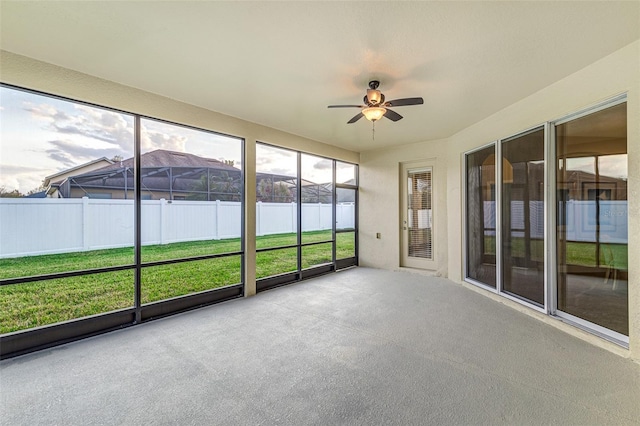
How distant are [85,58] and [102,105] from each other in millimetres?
577

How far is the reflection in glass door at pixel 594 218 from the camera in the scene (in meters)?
2.83

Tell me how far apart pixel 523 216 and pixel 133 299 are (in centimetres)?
527

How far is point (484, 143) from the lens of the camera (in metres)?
4.48

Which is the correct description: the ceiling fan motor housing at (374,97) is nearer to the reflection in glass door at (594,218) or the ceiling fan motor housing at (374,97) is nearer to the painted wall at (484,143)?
the painted wall at (484,143)

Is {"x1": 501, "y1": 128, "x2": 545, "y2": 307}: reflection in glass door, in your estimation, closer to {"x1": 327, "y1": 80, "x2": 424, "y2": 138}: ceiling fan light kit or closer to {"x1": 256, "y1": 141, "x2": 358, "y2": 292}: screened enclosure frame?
{"x1": 327, "y1": 80, "x2": 424, "y2": 138}: ceiling fan light kit

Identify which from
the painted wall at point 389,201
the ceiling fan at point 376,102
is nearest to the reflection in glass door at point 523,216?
the painted wall at point 389,201

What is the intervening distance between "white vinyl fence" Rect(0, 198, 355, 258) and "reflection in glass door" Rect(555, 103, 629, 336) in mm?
4247

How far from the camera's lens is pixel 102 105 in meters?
3.17

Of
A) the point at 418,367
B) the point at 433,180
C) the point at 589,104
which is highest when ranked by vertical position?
the point at 589,104

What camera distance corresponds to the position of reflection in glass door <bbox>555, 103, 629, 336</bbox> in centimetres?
283

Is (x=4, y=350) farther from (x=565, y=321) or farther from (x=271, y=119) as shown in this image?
(x=565, y=321)

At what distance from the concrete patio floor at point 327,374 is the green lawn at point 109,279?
2.36 feet

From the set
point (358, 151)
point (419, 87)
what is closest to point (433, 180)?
point (358, 151)

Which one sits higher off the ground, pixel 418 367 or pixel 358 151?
pixel 358 151
